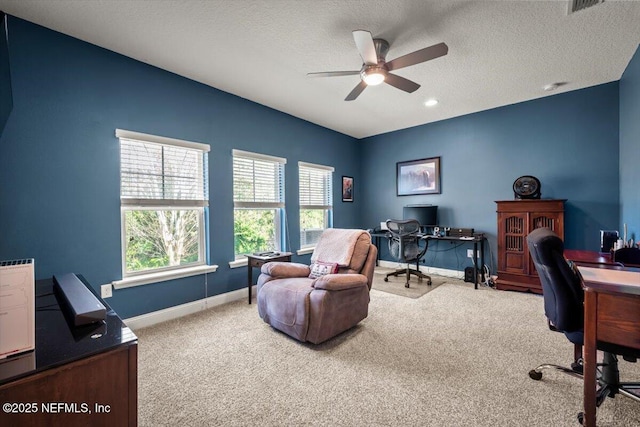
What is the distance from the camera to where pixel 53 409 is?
2.48 ft

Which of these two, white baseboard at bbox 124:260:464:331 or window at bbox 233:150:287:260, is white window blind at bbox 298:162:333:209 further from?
white baseboard at bbox 124:260:464:331

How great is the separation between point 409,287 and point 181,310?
9.92 ft

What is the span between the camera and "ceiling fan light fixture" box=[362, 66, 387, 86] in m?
2.45

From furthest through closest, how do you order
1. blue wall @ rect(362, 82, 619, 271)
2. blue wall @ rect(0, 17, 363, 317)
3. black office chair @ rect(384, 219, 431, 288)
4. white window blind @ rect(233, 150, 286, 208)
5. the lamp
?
black office chair @ rect(384, 219, 431, 288) < white window blind @ rect(233, 150, 286, 208) < blue wall @ rect(362, 82, 619, 271) < the lamp < blue wall @ rect(0, 17, 363, 317)

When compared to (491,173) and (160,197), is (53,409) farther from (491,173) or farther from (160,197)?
(491,173)

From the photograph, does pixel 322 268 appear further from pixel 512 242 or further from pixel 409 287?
pixel 512 242

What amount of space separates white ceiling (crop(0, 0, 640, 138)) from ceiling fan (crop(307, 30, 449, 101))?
0.58 ft

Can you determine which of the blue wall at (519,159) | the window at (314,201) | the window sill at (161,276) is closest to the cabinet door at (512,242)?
the blue wall at (519,159)

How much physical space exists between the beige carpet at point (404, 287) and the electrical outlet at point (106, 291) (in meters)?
3.16

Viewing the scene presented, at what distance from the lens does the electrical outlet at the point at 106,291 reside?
2545mm

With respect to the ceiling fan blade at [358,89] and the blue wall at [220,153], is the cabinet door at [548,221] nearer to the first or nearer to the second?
the blue wall at [220,153]

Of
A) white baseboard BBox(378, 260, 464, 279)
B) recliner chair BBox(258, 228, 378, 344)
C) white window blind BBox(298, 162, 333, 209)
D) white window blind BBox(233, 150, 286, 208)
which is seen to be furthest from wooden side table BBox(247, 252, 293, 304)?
white baseboard BBox(378, 260, 464, 279)

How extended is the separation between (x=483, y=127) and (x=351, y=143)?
→ 2385 millimetres

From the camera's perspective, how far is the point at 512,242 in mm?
3836
